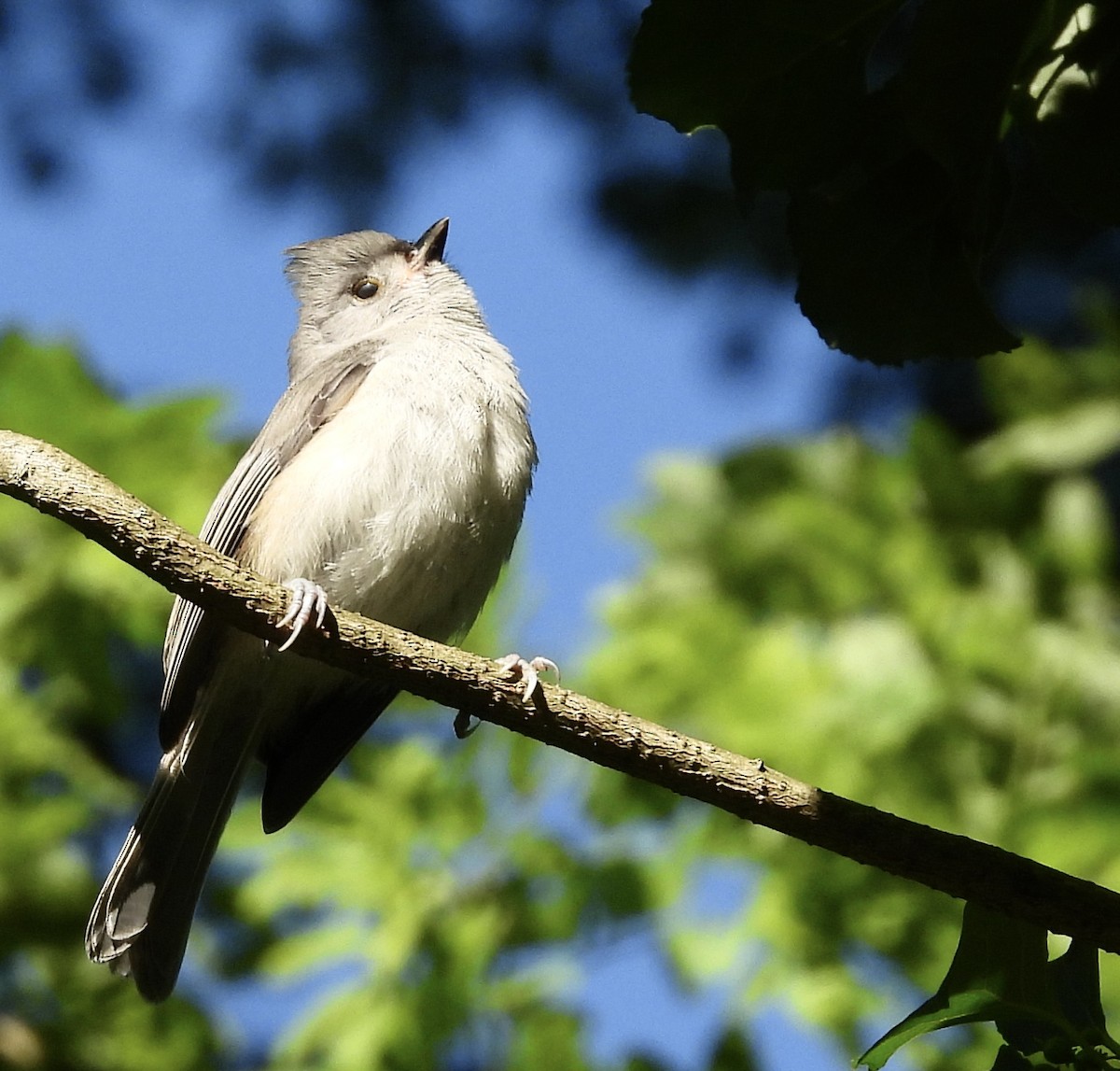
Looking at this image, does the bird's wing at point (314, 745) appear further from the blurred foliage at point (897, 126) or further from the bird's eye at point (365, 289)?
the blurred foliage at point (897, 126)

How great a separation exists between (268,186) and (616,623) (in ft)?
14.9

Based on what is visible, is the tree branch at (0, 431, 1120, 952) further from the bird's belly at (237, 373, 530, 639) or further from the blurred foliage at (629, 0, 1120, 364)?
the bird's belly at (237, 373, 530, 639)

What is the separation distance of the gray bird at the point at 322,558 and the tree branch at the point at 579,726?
121 cm

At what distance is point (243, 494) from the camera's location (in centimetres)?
382

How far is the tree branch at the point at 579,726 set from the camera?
1.97 m

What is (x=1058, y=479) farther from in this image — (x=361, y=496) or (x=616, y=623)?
(x=361, y=496)

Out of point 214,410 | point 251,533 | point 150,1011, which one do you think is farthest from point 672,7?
point 150,1011

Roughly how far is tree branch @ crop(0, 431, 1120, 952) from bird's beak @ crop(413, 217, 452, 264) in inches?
97.8

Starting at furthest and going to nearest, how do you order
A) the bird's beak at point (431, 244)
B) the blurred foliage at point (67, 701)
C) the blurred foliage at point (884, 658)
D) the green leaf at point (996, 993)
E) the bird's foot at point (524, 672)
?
the bird's beak at point (431, 244)
the blurred foliage at point (67, 701)
the blurred foliage at point (884, 658)
the bird's foot at point (524, 672)
the green leaf at point (996, 993)

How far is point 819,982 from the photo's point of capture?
3506mm

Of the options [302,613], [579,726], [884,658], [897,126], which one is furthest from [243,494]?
[897,126]

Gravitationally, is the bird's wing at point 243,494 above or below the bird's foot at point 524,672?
above

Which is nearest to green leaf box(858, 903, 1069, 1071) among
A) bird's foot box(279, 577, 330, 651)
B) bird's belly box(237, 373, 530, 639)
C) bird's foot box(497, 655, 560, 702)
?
bird's foot box(497, 655, 560, 702)

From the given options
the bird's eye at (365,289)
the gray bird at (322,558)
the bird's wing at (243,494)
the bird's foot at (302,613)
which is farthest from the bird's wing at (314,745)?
the bird's foot at (302,613)
